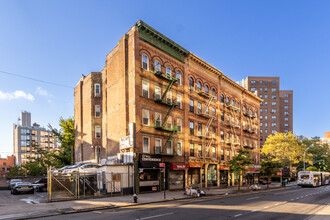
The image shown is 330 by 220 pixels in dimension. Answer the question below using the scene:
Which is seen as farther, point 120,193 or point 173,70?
point 173,70

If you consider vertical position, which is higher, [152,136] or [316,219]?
[152,136]

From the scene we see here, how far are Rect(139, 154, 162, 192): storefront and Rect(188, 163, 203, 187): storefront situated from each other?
5.69 meters

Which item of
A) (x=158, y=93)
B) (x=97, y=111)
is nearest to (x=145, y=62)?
(x=158, y=93)

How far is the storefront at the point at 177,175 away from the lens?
30.4m

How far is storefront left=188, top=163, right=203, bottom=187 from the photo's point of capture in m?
33.6

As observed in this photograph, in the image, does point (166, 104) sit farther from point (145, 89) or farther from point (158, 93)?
point (145, 89)

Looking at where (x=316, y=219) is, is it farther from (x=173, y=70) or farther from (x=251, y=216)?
(x=173, y=70)

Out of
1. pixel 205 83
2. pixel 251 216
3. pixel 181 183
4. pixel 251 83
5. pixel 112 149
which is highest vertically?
pixel 251 83

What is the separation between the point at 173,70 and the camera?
3362cm

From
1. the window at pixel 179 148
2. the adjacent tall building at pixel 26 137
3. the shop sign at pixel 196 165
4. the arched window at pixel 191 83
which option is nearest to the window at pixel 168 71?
the arched window at pixel 191 83

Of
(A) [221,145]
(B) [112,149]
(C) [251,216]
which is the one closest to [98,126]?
(B) [112,149]

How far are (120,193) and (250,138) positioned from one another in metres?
36.0

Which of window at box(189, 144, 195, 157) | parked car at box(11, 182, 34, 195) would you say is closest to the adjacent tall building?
parked car at box(11, 182, 34, 195)

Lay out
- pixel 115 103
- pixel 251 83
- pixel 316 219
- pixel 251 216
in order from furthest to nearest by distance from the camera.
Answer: pixel 251 83
pixel 115 103
pixel 251 216
pixel 316 219
